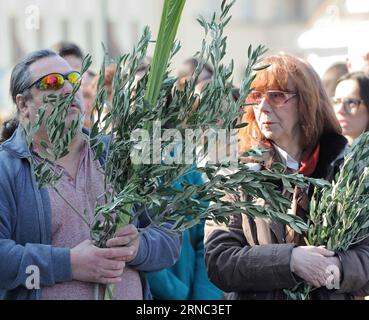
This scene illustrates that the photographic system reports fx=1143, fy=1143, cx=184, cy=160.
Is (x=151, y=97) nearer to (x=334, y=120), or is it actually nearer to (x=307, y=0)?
(x=334, y=120)

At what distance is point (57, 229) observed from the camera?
14.0 feet

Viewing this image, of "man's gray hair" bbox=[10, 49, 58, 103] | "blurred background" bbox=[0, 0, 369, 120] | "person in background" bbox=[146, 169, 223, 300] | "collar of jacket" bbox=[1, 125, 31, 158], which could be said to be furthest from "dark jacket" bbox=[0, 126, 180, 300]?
"blurred background" bbox=[0, 0, 369, 120]

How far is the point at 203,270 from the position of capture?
5.58 metres

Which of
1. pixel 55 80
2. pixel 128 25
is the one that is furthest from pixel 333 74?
pixel 128 25

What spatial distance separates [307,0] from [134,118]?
4114 centimetres

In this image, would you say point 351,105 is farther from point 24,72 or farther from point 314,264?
point 24,72

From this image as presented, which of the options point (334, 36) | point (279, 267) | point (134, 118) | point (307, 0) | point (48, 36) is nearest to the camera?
point (134, 118)

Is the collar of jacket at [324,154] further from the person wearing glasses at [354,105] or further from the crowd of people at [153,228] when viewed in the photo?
the person wearing glasses at [354,105]

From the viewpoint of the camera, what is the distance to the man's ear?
14.5 feet
